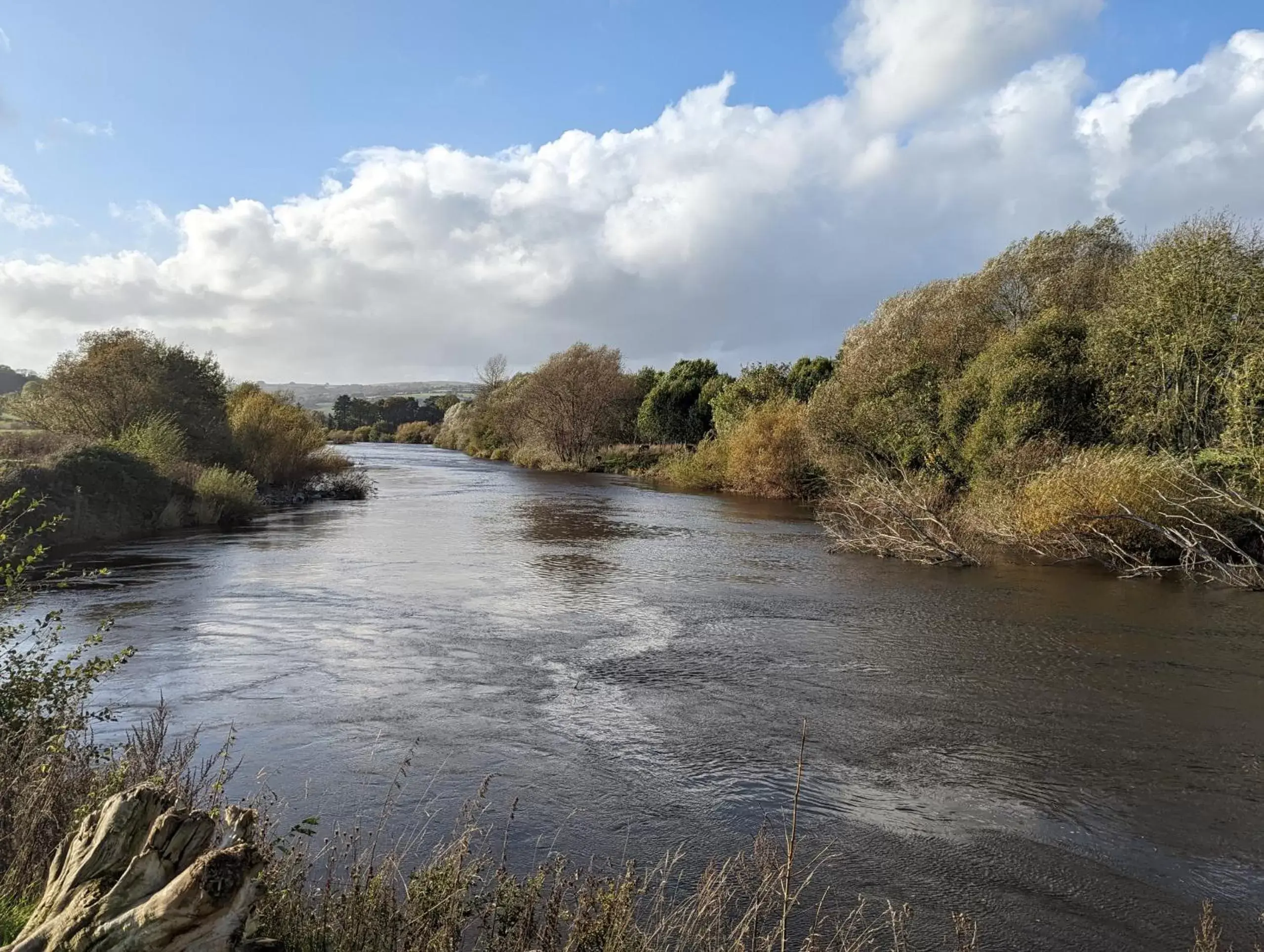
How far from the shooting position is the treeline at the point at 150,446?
77.0 feet

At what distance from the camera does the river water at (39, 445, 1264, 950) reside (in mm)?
6797

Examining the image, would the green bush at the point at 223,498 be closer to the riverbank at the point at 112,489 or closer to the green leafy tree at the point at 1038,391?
the riverbank at the point at 112,489

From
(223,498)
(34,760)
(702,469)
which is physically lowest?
(34,760)

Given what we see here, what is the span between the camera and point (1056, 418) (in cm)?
2481

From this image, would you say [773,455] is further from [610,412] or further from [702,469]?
[610,412]

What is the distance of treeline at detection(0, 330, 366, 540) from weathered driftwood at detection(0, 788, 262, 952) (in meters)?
18.4

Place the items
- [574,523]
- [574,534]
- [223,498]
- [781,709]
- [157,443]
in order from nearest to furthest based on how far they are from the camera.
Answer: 1. [781,709]
2. [574,534]
3. [157,443]
4. [223,498]
5. [574,523]

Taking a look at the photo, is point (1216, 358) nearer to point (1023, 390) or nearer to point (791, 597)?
point (1023, 390)

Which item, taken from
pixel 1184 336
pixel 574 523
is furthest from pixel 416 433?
pixel 1184 336

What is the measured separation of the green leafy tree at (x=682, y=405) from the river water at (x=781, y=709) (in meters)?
36.6

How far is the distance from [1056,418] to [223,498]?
83.1ft

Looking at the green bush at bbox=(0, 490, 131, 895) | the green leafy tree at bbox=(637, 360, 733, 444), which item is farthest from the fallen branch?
the green leafy tree at bbox=(637, 360, 733, 444)

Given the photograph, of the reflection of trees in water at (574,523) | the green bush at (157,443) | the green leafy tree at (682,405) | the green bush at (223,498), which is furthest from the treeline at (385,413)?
the green bush at (223,498)

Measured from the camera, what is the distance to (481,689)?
10.8m
